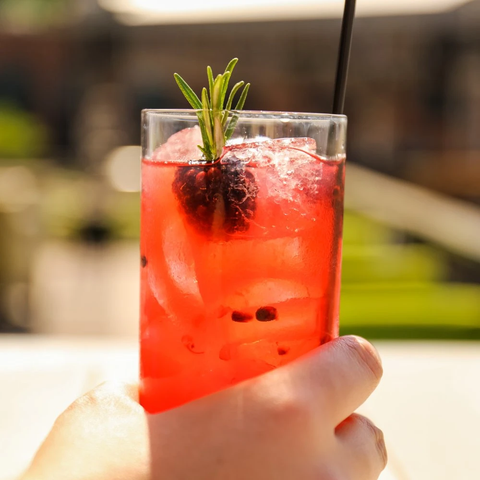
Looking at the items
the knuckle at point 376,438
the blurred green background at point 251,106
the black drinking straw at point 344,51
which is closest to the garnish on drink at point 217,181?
the black drinking straw at point 344,51

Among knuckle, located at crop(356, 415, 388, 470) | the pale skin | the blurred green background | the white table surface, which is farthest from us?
the blurred green background

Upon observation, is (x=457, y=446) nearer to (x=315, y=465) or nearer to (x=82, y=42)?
(x=315, y=465)

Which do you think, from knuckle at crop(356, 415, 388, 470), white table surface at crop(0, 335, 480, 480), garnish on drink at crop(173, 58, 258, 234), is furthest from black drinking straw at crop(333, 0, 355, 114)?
white table surface at crop(0, 335, 480, 480)

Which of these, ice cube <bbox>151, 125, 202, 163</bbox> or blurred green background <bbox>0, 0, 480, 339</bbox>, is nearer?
ice cube <bbox>151, 125, 202, 163</bbox>

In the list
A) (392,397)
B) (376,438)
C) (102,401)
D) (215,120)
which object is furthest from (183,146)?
(392,397)

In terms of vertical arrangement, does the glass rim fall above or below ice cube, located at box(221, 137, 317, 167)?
above

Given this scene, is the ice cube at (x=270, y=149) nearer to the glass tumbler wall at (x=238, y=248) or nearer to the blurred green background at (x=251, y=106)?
the glass tumbler wall at (x=238, y=248)

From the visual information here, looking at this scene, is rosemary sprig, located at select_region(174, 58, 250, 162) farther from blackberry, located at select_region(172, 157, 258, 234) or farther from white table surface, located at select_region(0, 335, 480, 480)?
white table surface, located at select_region(0, 335, 480, 480)

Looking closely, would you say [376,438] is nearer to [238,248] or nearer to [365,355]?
[365,355]
